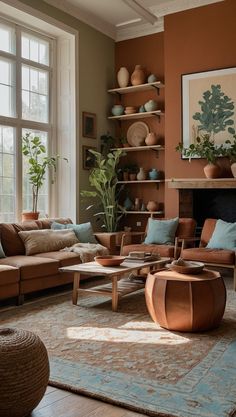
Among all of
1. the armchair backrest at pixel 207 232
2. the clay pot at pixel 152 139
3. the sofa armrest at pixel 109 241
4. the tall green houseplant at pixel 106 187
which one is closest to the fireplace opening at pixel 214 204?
the armchair backrest at pixel 207 232

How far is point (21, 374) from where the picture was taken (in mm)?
2039

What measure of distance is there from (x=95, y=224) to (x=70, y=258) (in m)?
2.25

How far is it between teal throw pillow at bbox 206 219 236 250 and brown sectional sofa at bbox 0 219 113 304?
1787mm

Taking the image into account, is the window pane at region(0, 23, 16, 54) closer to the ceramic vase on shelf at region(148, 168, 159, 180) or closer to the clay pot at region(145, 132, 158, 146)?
the clay pot at region(145, 132, 158, 146)

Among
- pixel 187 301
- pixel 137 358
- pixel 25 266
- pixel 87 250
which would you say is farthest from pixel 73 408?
pixel 87 250

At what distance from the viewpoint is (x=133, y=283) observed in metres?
4.83

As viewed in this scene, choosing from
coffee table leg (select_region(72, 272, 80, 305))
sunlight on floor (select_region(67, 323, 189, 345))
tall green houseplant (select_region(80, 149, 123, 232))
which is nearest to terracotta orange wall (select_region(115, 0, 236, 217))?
tall green houseplant (select_region(80, 149, 123, 232))

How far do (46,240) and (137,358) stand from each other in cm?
267

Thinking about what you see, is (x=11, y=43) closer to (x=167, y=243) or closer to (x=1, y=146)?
(x=1, y=146)

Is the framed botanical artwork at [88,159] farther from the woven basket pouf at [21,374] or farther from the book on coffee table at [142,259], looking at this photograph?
the woven basket pouf at [21,374]

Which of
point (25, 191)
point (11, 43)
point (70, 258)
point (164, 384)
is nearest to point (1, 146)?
point (25, 191)

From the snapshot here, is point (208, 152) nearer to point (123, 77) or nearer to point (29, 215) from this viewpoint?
point (123, 77)

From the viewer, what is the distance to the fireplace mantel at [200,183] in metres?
5.96

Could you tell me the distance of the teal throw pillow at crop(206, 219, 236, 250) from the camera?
5.60 metres
